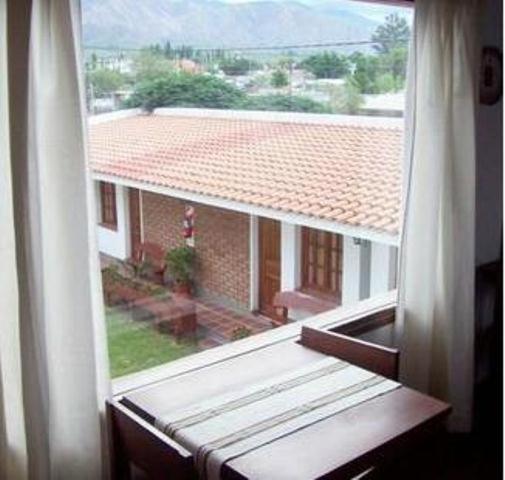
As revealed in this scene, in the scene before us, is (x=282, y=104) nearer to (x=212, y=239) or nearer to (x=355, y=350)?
(x=212, y=239)

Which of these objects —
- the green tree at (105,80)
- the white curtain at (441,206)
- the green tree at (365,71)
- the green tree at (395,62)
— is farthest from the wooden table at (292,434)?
the green tree at (395,62)

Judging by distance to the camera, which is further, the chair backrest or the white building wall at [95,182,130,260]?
the chair backrest

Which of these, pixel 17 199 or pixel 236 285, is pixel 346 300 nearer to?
pixel 236 285

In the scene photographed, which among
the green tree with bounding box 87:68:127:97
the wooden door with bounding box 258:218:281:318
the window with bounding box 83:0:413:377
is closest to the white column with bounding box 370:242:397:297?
the window with bounding box 83:0:413:377

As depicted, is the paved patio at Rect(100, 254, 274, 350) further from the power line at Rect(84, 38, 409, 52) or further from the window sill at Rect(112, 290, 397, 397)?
the power line at Rect(84, 38, 409, 52)

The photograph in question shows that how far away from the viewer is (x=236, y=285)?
251cm

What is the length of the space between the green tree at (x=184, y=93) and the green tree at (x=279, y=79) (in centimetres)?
22

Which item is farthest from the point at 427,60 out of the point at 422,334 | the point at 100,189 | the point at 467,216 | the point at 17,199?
the point at 17,199

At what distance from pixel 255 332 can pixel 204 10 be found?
126cm

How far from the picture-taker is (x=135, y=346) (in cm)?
224

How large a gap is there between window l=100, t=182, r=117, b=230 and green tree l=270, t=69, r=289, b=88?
82 cm

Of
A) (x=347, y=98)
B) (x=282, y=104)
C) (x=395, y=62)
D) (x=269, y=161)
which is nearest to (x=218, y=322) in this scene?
(x=269, y=161)

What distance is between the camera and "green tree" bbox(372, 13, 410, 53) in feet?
9.48

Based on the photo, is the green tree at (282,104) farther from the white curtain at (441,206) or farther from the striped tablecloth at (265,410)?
the striped tablecloth at (265,410)
